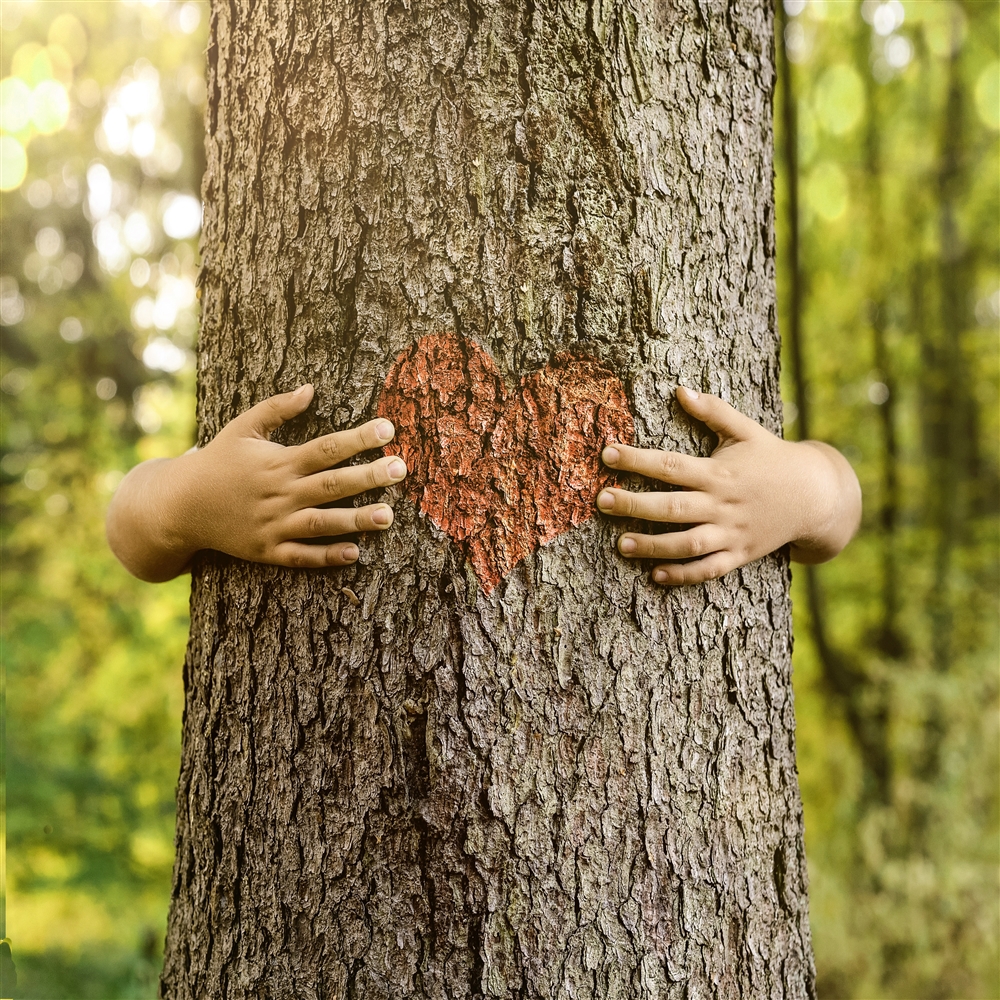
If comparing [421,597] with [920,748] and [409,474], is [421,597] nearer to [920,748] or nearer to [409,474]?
[409,474]

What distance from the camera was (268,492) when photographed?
1.18 meters

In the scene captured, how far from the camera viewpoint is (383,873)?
3.63ft

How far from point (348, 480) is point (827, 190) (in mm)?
4841

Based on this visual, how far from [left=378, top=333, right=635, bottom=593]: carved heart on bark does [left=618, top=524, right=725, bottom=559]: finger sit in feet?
0.25

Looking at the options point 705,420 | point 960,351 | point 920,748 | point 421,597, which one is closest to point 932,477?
point 960,351

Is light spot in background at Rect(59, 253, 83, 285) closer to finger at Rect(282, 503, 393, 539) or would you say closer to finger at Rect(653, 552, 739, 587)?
finger at Rect(282, 503, 393, 539)

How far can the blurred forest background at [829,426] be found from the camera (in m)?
4.21

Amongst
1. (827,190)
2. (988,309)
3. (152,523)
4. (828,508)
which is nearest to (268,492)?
(152,523)

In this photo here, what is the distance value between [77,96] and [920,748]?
6.57 m

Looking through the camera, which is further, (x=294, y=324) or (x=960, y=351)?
(x=960, y=351)

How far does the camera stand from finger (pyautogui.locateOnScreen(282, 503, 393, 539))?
112 cm

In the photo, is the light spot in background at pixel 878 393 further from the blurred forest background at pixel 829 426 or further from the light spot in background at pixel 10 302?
the light spot in background at pixel 10 302

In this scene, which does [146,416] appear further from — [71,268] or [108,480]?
[71,268]

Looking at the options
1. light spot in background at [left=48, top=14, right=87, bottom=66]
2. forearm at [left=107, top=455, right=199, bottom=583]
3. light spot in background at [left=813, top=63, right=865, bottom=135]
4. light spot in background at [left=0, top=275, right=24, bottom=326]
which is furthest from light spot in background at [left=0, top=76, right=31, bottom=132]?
light spot in background at [left=813, top=63, right=865, bottom=135]
